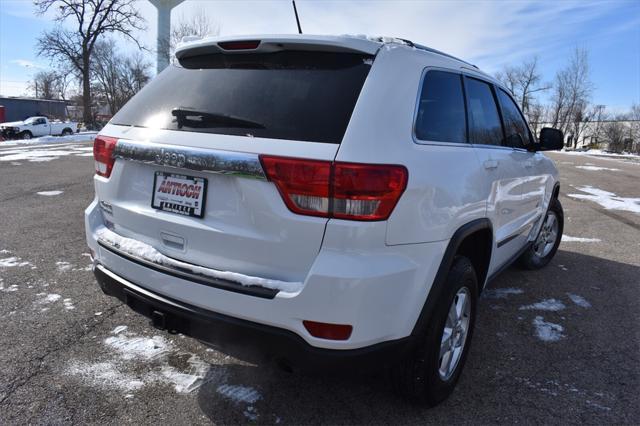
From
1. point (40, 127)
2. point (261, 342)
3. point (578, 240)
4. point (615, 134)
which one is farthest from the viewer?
point (615, 134)

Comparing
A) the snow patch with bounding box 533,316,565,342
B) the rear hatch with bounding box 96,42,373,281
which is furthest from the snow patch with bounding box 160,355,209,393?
the snow patch with bounding box 533,316,565,342

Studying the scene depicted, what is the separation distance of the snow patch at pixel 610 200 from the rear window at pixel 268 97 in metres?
9.01

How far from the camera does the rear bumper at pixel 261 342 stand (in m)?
2.00

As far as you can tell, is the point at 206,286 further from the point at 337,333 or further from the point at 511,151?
the point at 511,151

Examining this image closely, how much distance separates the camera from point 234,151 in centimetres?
207

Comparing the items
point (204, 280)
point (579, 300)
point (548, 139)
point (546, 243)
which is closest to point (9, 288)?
point (204, 280)

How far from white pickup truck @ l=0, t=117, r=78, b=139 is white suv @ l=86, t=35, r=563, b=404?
33688 mm

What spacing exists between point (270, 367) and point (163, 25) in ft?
122

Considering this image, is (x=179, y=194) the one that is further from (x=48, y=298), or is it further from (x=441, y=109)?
(x=48, y=298)

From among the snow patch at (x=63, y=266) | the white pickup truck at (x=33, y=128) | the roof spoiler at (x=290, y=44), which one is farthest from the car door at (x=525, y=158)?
the white pickup truck at (x=33, y=128)

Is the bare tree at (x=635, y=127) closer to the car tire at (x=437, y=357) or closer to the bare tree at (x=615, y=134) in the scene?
the bare tree at (x=615, y=134)

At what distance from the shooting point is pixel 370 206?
1.93 m

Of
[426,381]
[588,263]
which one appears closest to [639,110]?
[588,263]

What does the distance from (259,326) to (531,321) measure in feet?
8.61
